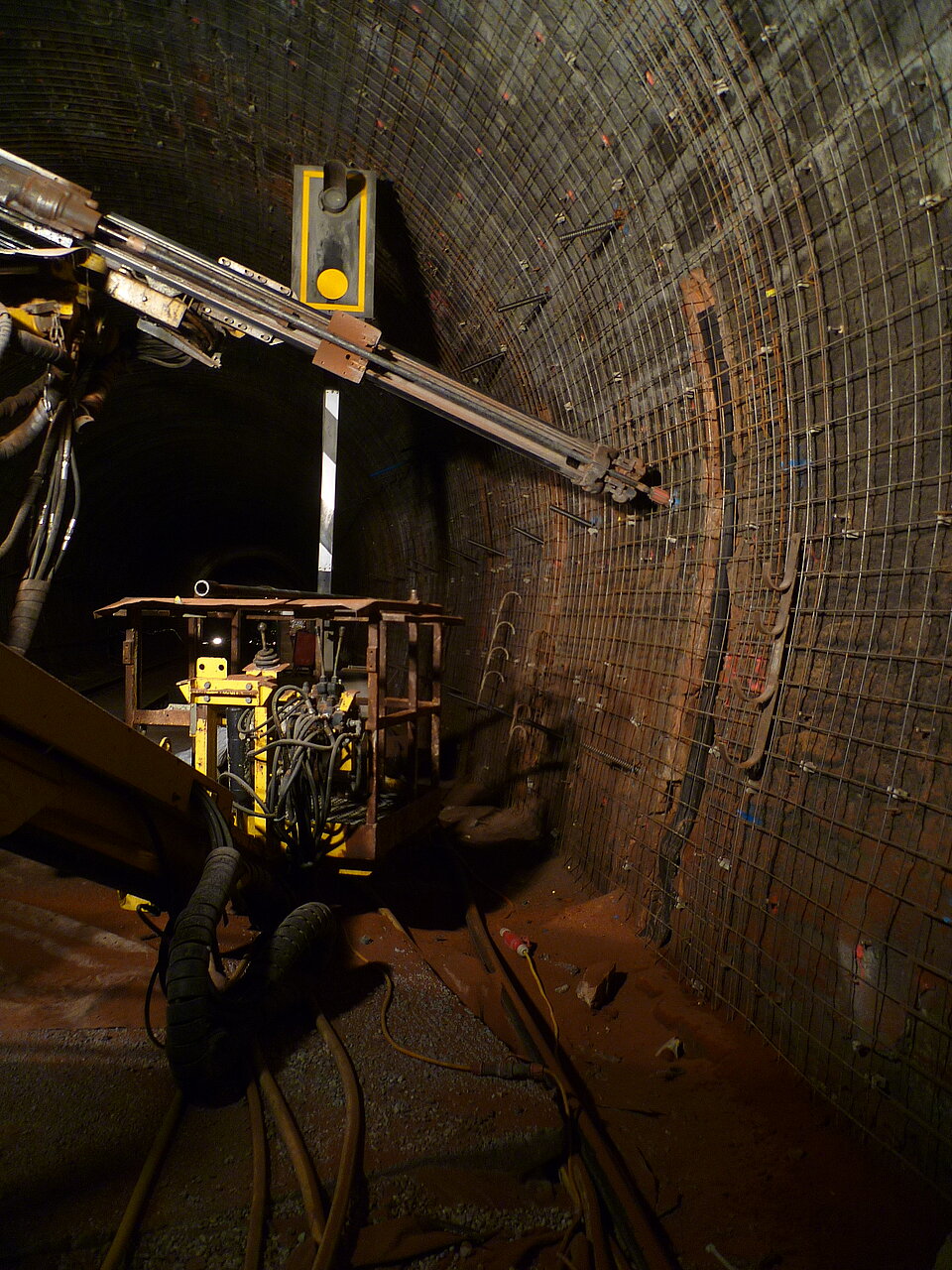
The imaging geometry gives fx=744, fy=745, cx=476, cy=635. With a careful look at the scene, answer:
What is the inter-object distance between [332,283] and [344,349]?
1.02 meters

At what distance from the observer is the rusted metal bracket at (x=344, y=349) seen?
5.86 m

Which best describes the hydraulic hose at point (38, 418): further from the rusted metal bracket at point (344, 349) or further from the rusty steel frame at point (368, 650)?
the rusted metal bracket at point (344, 349)

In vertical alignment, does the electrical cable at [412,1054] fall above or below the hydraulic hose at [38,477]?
below

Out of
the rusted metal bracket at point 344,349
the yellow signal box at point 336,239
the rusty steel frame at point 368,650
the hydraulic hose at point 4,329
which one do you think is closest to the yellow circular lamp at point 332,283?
the yellow signal box at point 336,239

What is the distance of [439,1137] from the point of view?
2908mm

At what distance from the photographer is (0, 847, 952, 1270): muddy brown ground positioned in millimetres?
2480

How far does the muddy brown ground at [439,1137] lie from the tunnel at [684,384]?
13 centimetres

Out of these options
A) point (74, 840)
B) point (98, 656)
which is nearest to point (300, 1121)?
point (74, 840)

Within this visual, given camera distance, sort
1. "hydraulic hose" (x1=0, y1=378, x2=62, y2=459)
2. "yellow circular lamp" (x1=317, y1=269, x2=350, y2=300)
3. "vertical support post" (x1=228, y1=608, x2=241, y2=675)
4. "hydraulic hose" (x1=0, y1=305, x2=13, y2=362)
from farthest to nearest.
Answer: "yellow circular lamp" (x1=317, y1=269, x2=350, y2=300)
"hydraulic hose" (x1=0, y1=378, x2=62, y2=459)
"hydraulic hose" (x1=0, y1=305, x2=13, y2=362)
"vertical support post" (x1=228, y1=608, x2=241, y2=675)

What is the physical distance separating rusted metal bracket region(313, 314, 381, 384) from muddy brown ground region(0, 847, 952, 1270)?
4.29 meters

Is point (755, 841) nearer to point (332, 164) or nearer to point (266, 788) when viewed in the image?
point (266, 788)

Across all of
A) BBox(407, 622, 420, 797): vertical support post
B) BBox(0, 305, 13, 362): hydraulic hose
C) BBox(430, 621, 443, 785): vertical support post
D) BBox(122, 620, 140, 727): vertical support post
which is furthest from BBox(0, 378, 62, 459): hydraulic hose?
BBox(430, 621, 443, 785): vertical support post

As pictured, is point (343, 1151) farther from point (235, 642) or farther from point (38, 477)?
point (38, 477)

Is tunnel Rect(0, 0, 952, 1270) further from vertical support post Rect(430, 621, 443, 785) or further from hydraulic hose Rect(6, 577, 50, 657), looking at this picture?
hydraulic hose Rect(6, 577, 50, 657)
